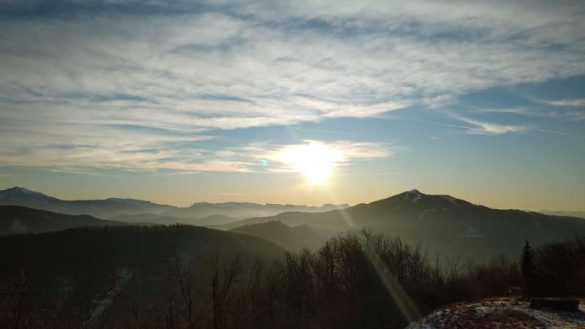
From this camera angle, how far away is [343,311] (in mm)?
57156

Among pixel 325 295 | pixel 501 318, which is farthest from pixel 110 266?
pixel 501 318

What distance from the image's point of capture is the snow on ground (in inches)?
1125

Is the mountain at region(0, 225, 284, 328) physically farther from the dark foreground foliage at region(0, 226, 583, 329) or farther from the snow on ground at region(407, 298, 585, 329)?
the snow on ground at region(407, 298, 585, 329)

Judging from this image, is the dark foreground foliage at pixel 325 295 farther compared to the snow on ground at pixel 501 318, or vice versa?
the dark foreground foliage at pixel 325 295

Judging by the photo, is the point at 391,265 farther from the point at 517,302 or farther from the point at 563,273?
the point at 517,302

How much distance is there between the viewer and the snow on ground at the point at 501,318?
A: 93.8 feet

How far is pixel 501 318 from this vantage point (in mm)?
31281

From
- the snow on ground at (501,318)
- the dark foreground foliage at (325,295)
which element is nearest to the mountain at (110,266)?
the dark foreground foliage at (325,295)

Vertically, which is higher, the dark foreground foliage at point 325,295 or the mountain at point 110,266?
the dark foreground foliage at point 325,295

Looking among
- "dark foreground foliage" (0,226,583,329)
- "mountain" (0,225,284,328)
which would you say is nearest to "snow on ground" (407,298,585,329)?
"dark foreground foliage" (0,226,583,329)

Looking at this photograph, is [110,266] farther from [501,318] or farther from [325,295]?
[501,318]

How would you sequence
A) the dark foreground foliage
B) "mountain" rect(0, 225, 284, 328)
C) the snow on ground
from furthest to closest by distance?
1. "mountain" rect(0, 225, 284, 328)
2. the dark foreground foliage
3. the snow on ground

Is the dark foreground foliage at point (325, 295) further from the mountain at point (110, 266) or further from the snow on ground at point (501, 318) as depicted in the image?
the mountain at point (110, 266)

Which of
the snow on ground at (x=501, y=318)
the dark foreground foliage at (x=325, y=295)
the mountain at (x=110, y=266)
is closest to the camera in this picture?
the snow on ground at (x=501, y=318)
